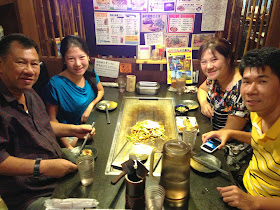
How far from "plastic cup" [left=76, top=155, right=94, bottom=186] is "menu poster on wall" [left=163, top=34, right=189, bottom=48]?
95.8 inches

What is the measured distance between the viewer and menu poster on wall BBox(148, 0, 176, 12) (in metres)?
3.07

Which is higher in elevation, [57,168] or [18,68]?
[18,68]

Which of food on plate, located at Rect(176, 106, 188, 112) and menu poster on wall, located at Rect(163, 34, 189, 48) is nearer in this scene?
food on plate, located at Rect(176, 106, 188, 112)

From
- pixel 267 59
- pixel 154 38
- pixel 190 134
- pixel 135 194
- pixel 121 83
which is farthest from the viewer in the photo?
pixel 154 38

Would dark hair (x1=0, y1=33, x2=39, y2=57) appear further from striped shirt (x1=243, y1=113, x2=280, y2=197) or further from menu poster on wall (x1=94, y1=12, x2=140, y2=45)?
striped shirt (x1=243, y1=113, x2=280, y2=197)

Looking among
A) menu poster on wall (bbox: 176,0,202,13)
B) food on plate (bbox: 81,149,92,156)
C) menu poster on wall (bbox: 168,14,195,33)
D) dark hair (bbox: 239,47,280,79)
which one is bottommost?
food on plate (bbox: 81,149,92,156)

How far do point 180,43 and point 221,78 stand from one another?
120cm

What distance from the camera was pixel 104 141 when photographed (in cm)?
193

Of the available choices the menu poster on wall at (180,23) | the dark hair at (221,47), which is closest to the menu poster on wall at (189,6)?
the menu poster on wall at (180,23)

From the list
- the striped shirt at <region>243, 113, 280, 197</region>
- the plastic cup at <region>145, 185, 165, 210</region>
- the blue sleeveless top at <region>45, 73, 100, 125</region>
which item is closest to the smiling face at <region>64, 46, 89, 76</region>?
the blue sleeveless top at <region>45, 73, 100, 125</region>

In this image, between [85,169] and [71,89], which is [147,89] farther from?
[85,169]

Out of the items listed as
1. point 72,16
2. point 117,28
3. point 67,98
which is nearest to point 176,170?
point 67,98

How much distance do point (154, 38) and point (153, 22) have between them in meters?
0.23

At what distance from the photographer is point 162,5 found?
3.09 metres
